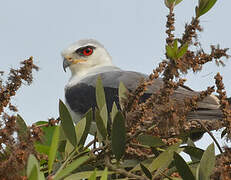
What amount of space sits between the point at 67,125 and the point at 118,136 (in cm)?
22

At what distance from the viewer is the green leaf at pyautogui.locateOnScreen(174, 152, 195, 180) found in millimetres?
1152

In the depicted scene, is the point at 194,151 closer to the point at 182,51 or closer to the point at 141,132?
the point at 141,132

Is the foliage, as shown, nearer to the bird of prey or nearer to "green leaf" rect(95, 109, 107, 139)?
"green leaf" rect(95, 109, 107, 139)

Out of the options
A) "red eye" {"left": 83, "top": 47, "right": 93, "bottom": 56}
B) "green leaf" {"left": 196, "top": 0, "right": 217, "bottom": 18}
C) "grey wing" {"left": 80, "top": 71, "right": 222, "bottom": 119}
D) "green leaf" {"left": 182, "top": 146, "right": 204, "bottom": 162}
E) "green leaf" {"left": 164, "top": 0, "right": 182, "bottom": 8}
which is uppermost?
"green leaf" {"left": 164, "top": 0, "right": 182, "bottom": 8}

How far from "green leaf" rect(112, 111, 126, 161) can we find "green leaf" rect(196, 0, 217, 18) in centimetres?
41

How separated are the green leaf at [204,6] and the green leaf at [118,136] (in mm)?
410

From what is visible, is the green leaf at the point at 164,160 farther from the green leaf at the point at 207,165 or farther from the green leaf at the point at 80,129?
the green leaf at the point at 80,129

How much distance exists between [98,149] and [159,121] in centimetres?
24

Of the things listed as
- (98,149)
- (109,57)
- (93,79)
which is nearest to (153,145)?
(98,149)

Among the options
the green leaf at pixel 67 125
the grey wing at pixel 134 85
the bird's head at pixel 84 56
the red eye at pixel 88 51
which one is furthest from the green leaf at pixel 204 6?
the red eye at pixel 88 51

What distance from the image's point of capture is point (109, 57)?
23.2 feet

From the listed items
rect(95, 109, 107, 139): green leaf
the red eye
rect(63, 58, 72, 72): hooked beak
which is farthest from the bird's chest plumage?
rect(95, 109, 107, 139): green leaf

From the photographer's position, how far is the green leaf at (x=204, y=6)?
1307 millimetres

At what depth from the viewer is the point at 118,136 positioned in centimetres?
123
